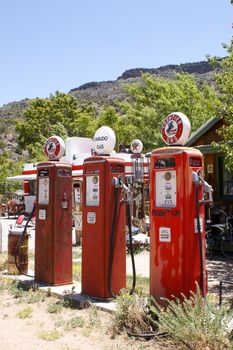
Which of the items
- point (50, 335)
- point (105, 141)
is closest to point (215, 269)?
point (105, 141)

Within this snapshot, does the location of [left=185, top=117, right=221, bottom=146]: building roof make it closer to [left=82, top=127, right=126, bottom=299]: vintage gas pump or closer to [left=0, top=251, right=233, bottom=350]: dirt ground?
[left=0, top=251, right=233, bottom=350]: dirt ground

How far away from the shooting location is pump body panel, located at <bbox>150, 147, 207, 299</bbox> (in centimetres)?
548

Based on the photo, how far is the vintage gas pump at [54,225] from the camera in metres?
7.92

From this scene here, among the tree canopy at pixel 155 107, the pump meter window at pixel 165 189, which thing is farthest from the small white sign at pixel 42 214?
the tree canopy at pixel 155 107

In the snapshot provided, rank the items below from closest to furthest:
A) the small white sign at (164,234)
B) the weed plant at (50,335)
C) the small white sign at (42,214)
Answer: the weed plant at (50,335) < the small white sign at (164,234) < the small white sign at (42,214)

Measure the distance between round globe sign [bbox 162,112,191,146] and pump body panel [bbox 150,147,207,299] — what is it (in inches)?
8.5

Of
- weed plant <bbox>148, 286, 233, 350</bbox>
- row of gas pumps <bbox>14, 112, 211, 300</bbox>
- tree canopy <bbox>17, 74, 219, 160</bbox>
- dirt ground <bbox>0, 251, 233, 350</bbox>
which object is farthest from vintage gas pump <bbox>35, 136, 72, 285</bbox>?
tree canopy <bbox>17, 74, 219, 160</bbox>

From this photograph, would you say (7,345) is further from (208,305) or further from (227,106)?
(227,106)

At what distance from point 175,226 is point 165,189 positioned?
1.55 feet

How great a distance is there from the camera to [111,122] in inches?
1419

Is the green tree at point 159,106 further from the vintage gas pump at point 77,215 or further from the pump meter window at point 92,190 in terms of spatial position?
the pump meter window at point 92,190

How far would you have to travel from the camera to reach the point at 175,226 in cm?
555

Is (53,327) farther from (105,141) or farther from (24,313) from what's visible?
(105,141)

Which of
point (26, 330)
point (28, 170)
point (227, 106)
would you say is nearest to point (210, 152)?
point (227, 106)
